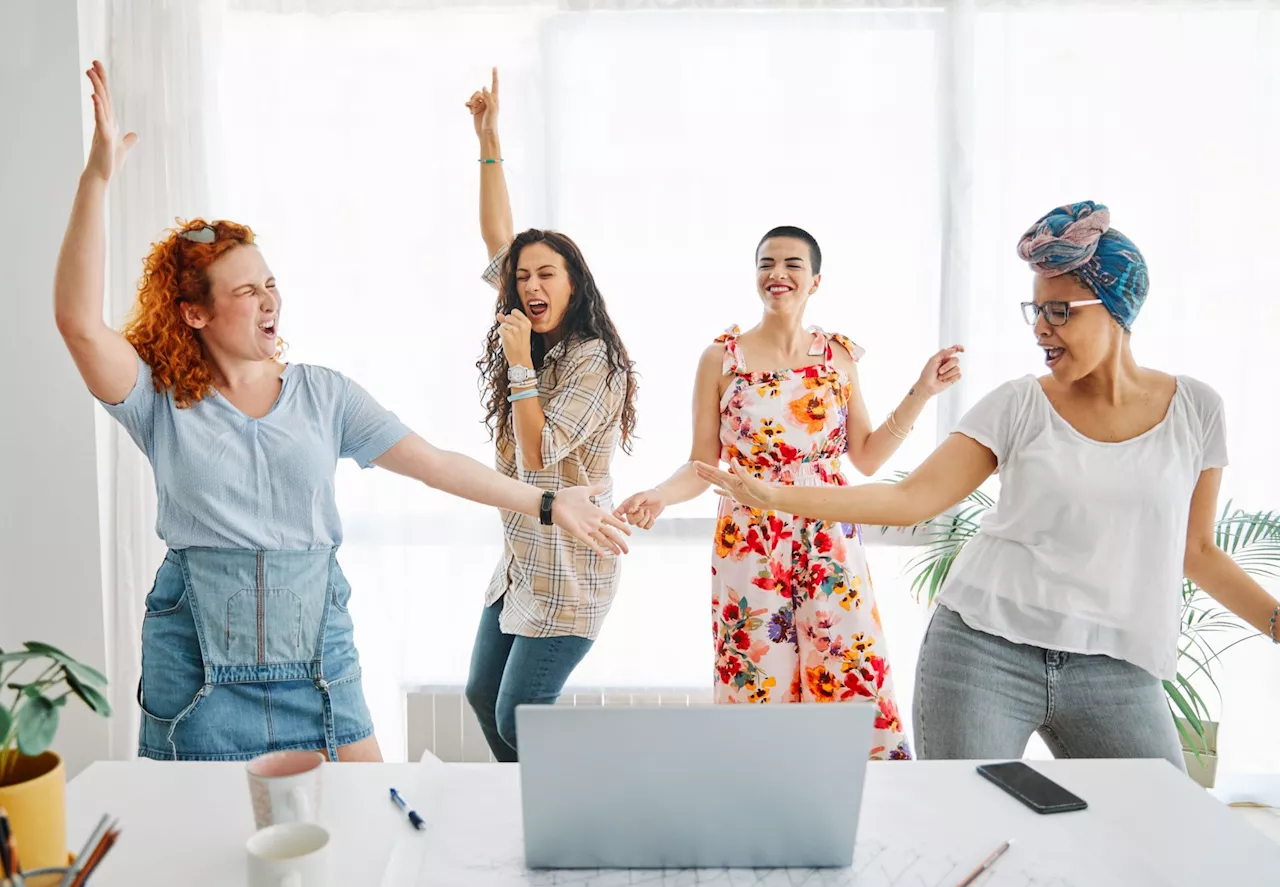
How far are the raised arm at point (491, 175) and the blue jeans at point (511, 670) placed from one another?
1.09 metres

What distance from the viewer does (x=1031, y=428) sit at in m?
1.81

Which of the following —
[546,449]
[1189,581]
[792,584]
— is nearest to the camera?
[546,449]

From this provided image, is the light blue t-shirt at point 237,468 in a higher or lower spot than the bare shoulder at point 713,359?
lower

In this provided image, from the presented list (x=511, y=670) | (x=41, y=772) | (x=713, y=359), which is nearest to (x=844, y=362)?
(x=713, y=359)

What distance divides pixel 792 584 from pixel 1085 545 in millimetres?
798

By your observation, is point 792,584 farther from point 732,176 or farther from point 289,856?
point 289,856

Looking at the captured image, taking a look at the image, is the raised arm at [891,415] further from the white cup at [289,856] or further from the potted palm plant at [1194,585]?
the white cup at [289,856]

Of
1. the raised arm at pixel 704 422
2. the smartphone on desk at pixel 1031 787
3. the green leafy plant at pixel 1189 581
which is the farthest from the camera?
the green leafy plant at pixel 1189 581

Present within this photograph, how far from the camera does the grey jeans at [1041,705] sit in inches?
66.7

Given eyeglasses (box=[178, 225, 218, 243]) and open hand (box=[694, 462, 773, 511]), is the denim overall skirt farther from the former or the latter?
open hand (box=[694, 462, 773, 511])

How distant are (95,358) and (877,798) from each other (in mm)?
1378

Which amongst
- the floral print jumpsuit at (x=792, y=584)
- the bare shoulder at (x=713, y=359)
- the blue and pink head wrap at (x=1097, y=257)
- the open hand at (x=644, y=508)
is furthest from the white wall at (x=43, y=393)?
the blue and pink head wrap at (x=1097, y=257)

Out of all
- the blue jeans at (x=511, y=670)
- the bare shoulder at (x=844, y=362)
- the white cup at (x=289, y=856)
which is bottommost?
the blue jeans at (x=511, y=670)

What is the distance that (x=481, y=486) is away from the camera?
187cm
